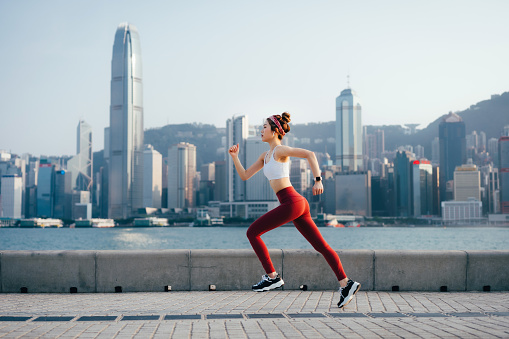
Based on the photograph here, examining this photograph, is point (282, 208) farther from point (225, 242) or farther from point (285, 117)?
point (225, 242)

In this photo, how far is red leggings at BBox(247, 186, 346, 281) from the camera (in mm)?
7715

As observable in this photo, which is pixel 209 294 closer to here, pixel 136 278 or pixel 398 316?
pixel 136 278

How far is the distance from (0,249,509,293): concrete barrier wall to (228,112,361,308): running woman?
12.7 feet

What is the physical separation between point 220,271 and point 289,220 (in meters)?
4.72

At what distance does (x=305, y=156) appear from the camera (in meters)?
7.55

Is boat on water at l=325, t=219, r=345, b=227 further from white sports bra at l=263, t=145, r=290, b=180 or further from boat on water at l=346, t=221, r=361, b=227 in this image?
white sports bra at l=263, t=145, r=290, b=180

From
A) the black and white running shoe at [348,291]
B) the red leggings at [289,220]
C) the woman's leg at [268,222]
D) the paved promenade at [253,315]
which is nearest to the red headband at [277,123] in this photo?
the red leggings at [289,220]

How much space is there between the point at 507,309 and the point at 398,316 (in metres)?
2.03

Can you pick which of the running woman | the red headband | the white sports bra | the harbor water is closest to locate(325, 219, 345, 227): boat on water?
the harbor water

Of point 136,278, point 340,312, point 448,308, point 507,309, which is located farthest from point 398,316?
point 136,278

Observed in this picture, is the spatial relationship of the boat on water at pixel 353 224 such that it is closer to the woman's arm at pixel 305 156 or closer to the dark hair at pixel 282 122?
the dark hair at pixel 282 122

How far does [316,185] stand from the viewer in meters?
7.27

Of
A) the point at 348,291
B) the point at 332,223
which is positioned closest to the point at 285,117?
the point at 348,291

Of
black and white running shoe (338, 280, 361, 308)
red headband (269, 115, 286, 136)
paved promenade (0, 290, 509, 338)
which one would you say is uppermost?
red headband (269, 115, 286, 136)
